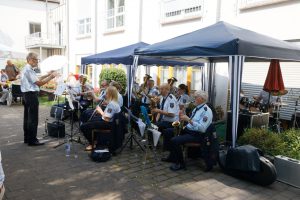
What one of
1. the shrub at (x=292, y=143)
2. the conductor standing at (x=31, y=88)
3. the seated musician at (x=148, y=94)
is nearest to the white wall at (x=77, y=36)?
the seated musician at (x=148, y=94)

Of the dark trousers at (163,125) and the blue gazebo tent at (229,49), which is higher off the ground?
the blue gazebo tent at (229,49)

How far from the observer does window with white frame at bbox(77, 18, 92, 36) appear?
16972 millimetres

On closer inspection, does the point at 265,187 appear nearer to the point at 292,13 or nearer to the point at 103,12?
the point at 292,13

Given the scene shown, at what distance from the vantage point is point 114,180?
4332 mm

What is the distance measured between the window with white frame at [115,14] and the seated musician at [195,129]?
10.3 m

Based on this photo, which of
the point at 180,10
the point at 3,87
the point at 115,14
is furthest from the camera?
the point at 115,14

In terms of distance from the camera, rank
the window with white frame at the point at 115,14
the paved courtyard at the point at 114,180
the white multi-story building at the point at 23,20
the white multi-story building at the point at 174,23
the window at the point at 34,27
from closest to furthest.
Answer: the paved courtyard at the point at 114,180, the white multi-story building at the point at 174,23, the window with white frame at the point at 115,14, the white multi-story building at the point at 23,20, the window at the point at 34,27

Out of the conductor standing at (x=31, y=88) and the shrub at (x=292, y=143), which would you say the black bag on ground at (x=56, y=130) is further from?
the shrub at (x=292, y=143)

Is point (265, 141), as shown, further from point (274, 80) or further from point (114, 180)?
point (114, 180)

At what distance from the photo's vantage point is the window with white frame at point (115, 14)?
559 inches

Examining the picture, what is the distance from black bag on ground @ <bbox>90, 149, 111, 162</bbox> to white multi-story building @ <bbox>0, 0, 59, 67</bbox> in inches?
823

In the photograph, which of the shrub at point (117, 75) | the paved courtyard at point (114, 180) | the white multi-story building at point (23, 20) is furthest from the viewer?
the white multi-story building at point (23, 20)

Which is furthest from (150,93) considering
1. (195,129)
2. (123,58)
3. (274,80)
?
(195,129)

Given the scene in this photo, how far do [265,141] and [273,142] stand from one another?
14cm
